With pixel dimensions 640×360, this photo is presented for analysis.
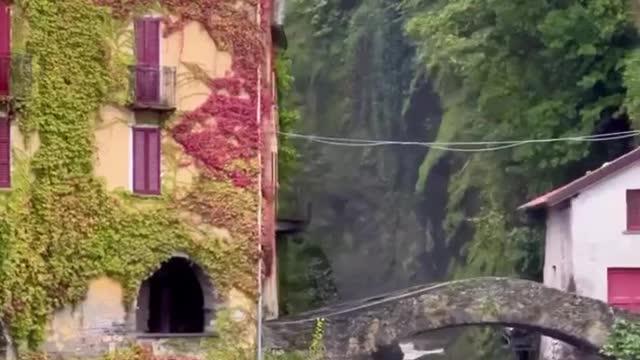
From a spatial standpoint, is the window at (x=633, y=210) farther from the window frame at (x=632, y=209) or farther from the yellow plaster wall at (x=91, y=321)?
the yellow plaster wall at (x=91, y=321)

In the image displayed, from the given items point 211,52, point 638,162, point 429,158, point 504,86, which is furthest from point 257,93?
point 429,158

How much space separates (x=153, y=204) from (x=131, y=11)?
4295mm

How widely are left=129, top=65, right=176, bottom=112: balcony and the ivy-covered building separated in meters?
0.03

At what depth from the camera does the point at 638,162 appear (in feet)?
132

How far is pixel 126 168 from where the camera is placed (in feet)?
109

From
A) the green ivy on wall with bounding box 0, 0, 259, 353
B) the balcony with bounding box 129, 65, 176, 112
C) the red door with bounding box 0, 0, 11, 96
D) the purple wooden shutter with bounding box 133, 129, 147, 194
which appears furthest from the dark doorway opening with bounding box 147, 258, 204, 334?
the red door with bounding box 0, 0, 11, 96

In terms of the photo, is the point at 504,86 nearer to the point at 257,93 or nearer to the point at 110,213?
the point at 257,93

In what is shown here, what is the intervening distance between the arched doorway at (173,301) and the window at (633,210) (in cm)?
1195

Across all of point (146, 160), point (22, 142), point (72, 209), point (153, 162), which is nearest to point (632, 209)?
point (153, 162)

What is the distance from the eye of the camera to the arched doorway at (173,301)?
36.3 meters

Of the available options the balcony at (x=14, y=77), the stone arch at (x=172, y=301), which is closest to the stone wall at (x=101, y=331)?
the stone arch at (x=172, y=301)

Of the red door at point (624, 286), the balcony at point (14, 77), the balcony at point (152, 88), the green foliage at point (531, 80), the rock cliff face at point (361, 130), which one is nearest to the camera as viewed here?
the balcony at point (14, 77)

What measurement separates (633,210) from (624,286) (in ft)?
6.69

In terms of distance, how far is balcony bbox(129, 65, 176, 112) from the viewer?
33.2 m
